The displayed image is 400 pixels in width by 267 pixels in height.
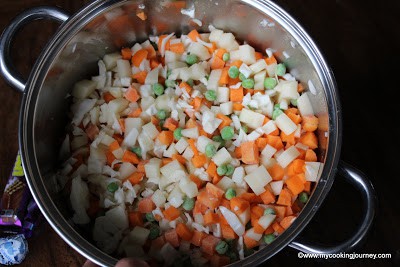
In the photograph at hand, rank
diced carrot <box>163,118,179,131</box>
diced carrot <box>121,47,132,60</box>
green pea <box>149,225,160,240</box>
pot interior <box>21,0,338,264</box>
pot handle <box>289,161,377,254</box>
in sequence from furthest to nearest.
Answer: diced carrot <box>121,47,132,60</box> → diced carrot <box>163,118,179,131</box> → green pea <box>149,225,160,240</box> → pot interior <box>21,0,338,264</box> → pot handle <box>289,161,377,254</box>

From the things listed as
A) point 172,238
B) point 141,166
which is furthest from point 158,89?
point 172,238

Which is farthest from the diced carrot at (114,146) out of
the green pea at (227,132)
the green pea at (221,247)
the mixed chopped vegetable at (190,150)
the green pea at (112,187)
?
the green pea at (221,247)

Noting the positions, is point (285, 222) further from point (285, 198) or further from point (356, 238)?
point (356, 238)

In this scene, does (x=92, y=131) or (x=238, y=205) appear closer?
(x=238, y=205)

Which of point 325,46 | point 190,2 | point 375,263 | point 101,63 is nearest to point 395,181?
point 375,263

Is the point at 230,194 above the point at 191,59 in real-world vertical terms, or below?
below

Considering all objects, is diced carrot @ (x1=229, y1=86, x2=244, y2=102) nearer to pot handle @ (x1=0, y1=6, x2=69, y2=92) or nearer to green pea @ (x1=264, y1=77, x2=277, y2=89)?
green pea @ (x1=264, y1=77, x2=277, y2=89)

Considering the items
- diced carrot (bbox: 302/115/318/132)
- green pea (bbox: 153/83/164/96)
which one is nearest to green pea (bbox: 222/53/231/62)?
green pea (bbox: 153/83/164/96)
